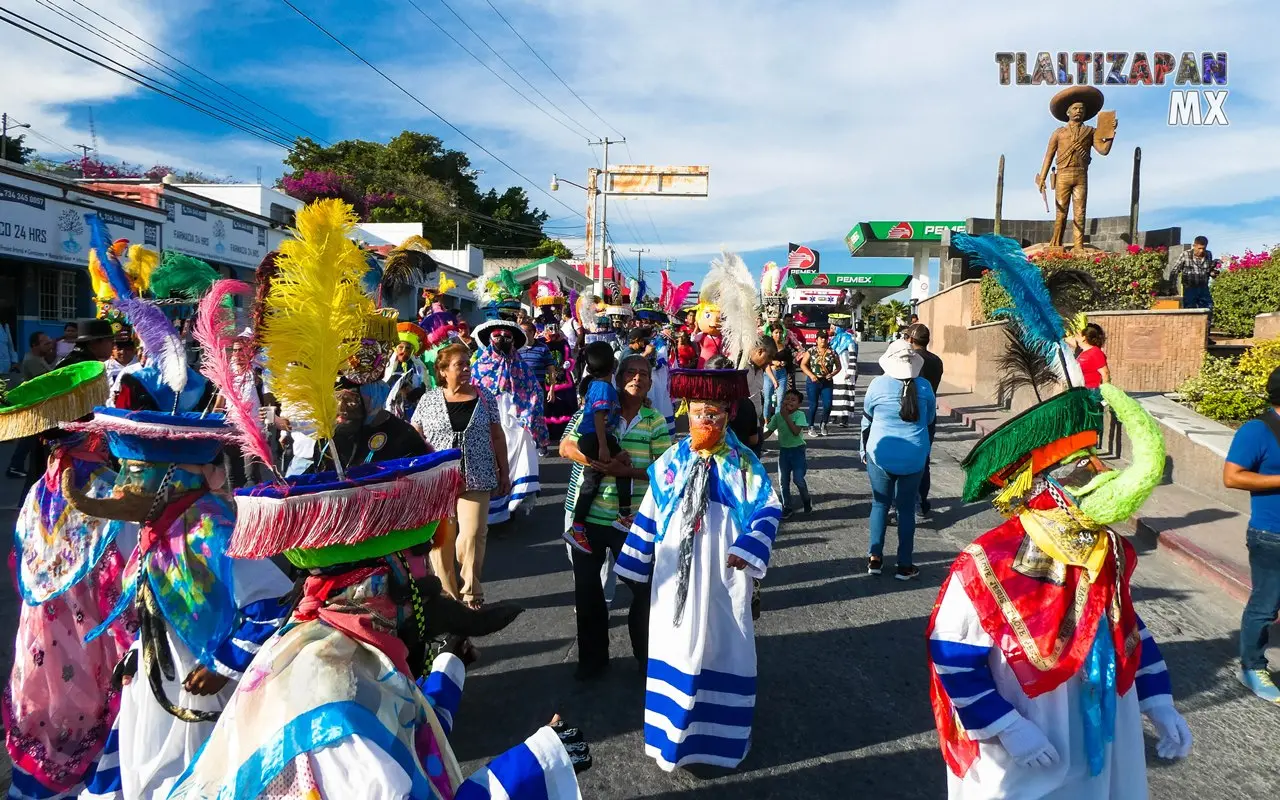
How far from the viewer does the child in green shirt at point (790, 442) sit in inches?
303

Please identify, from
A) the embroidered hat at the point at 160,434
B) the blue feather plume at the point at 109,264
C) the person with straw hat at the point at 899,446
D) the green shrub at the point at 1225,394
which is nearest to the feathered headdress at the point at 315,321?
the embroidered hat at the point at 160,434

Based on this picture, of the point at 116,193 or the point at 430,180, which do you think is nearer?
the point at 116,193

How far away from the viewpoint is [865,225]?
39500 mm

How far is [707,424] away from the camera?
3.65m

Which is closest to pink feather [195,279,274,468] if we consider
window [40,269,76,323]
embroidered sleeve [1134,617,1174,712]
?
embroidered sleeve [1134,617,1174,712]

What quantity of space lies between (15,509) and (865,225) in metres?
37.7

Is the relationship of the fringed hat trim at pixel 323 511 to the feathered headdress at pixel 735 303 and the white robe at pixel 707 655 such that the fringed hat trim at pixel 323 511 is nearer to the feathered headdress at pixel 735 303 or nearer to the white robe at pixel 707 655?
the white robe at pixel 707 655

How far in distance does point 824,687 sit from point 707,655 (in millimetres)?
1195

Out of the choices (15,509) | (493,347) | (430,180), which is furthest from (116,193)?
(430,180)

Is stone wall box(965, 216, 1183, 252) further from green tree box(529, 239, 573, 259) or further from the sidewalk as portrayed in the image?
green tree box(529, 239, 573, 259)

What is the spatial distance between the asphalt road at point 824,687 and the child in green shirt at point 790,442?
1.00 metres

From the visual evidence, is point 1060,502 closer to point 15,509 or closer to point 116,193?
point 15,509

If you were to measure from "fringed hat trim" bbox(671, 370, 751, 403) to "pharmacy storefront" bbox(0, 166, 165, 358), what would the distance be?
1304 cm

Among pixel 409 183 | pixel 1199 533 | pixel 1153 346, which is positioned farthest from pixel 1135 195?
pixel 409 183
